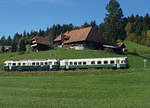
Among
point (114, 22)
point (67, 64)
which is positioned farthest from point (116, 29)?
point (67, 64)

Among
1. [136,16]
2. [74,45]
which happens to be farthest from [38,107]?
[136,16]

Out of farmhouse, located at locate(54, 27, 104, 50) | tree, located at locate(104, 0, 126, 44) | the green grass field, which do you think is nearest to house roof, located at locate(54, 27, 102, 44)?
farmhouse, located at locate(54, 27, 104, 50)

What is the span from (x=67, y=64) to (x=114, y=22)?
38.4 meters

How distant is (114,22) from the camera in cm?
7106

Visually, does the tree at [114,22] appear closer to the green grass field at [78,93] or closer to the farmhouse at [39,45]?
the farmhouse at [39,45]

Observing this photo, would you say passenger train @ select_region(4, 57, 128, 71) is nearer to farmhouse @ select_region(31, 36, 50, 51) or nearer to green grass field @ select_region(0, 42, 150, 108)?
green grass field @ select_region(0, 42, 150, 108)

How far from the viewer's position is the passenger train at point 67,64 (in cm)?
3572

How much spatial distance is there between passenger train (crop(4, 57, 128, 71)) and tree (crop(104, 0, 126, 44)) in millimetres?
33186

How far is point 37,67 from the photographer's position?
41.0m

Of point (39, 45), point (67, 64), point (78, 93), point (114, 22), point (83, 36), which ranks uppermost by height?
point (114, 22)

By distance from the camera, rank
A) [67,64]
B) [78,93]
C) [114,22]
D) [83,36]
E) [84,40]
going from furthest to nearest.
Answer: [114,22] → [83,36] → [84,40] → [67,64] → [78,93]

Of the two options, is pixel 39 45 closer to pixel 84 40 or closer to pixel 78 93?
pixel 84 40

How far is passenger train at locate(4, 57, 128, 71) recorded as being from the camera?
3572 centimetres

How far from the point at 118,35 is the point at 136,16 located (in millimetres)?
81685
